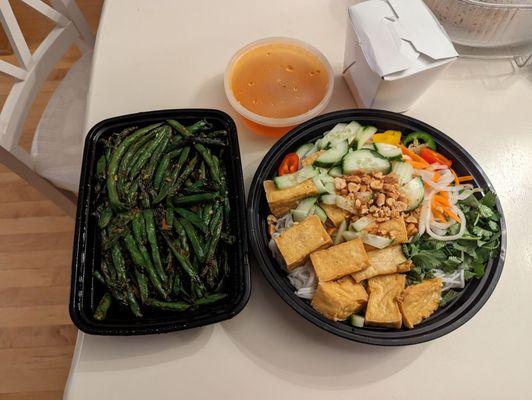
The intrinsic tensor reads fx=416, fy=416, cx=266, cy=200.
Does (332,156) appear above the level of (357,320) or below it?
above

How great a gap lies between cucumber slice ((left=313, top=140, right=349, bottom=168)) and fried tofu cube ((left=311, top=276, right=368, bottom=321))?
34 centimetres

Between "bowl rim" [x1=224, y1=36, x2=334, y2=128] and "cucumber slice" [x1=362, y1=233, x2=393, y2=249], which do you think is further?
"bowl rim" [x1=224, y1=36, x2=334, y2=128]

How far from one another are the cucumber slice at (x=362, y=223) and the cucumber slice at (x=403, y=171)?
157 mm

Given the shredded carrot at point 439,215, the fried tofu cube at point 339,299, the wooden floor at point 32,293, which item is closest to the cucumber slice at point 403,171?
the shredded carrot at point 439,215

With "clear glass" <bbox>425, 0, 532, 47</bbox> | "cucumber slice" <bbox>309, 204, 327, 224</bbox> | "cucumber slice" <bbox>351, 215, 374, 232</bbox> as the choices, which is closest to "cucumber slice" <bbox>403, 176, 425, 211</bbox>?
"cucumber slice" <bbox>351, 215, 374, 232</bbox>

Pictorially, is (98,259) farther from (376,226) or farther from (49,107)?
(49,107)

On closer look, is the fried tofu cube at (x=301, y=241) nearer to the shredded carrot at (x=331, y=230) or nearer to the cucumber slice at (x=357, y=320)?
the shredded carrot at (x=331, y=230)

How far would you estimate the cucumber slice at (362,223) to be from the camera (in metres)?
1.12

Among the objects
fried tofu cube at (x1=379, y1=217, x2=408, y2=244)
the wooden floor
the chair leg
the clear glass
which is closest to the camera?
fried tofu cube at (x1=379, y1=217, x2=408, y2=244)

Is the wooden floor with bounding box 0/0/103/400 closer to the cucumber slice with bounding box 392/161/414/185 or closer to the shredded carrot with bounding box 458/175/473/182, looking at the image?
the cucumber slice with bounding box 392/161/414/185

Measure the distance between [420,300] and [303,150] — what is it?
539mm

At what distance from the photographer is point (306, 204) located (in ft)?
3.83

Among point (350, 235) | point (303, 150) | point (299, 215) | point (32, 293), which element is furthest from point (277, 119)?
point (32, 293)

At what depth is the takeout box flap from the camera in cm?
119
